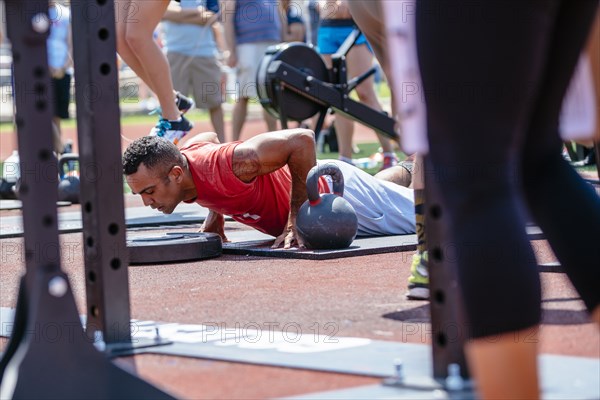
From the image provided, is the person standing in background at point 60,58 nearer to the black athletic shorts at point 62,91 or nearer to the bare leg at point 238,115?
the black athletic shorts at point 62,91

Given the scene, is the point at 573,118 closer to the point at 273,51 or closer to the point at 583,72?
the point at 583,72

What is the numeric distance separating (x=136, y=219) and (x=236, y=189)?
71.5 inches

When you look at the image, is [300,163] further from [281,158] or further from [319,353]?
[319,353]

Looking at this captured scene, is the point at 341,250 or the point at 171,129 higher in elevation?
the point at 171,129

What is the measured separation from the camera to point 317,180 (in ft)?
16.1

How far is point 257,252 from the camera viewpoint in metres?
5.05

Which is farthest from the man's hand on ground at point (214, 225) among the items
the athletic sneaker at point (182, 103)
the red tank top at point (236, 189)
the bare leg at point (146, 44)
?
the athletic sneaker at point (182, 103)

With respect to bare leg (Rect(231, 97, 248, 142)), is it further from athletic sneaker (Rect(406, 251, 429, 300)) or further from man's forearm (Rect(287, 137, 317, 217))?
athletic sneaker (Rect(406, 251, 429, 300))

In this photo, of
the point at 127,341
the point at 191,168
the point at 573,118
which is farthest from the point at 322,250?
the point at 573,118

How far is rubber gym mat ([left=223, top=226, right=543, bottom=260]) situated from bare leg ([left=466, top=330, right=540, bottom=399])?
10.2ft

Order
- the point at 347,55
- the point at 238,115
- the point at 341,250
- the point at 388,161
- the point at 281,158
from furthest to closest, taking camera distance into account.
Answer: the point at 238,115
the point at 347,55
the point at 388,161
the point at 281,158
the point at 341,250

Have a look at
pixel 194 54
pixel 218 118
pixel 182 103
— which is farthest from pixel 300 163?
A: pixel 194 54

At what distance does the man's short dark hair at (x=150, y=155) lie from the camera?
496cm

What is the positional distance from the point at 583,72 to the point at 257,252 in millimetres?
3044
